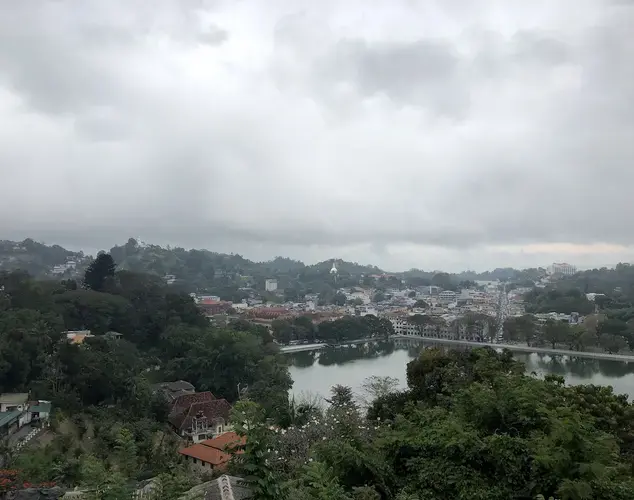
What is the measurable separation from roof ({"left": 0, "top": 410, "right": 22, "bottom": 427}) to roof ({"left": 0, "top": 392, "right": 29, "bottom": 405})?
0.76 metres

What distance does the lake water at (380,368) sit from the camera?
1928 centimetres

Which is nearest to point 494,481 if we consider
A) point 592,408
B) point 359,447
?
point 359,447

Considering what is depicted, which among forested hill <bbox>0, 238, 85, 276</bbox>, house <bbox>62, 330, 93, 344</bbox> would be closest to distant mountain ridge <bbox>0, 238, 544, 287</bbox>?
forested hill <bbox>0, 238, 85, 276</bbox>

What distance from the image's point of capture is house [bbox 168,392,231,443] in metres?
12.3

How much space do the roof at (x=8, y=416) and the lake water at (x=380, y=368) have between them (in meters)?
8.78

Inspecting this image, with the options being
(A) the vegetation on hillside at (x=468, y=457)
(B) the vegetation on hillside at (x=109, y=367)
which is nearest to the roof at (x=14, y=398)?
(B) the vegetation on hillside at (x=109, y=367)

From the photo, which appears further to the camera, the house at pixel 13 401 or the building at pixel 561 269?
the building at pixel 561 269

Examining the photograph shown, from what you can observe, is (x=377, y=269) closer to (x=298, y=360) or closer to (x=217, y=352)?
(x=298, y=360)

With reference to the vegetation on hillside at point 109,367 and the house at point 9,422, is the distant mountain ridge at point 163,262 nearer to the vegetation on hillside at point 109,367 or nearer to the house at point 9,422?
the vegetation on hillside at point 109,367

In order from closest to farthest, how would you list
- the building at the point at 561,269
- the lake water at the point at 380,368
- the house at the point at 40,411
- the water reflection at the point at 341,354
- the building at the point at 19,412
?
the building at the point at 19,412, the house at the point at 40,411, the lake water at the point at 380,368, the water reflection at the point at 341,354, the building at the point at 561,269

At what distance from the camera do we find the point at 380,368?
23406 millimetres

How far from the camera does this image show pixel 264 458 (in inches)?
115

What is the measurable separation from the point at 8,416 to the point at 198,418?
4114 mm

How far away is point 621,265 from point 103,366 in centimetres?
7523
